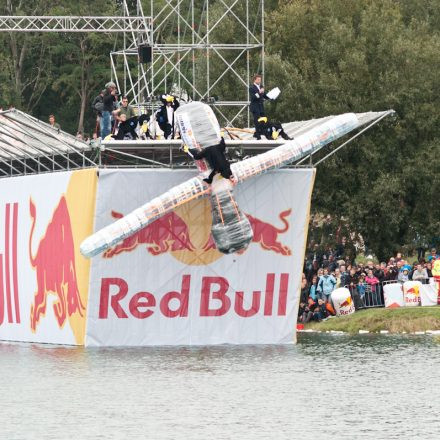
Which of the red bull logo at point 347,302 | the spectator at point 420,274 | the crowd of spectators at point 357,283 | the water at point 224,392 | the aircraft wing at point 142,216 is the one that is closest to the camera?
the water at point 224,392

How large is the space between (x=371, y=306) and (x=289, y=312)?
7473 millimetres

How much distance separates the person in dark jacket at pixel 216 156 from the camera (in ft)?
137

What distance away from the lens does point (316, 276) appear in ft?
178

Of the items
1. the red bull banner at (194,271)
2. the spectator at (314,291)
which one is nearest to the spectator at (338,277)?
the spectator at (314,291)

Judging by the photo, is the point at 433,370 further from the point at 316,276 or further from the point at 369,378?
the point at 316,276

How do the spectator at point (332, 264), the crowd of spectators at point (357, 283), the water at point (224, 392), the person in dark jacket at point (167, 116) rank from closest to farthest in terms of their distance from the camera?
the water at point (224, 392)
the person in dark jacket at point (167, 116)
the crowd of spectators at point (357, 283)
the spectator at point (332, 264)

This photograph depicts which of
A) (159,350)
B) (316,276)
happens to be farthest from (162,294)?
(316,276)

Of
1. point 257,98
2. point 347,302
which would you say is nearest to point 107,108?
point 257,98

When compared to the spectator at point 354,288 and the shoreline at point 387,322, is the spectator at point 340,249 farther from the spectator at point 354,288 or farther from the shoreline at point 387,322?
the shoreline at point 387,322

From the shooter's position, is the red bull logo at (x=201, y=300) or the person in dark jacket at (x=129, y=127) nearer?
the person in dark jacket at (x=129, y=127)

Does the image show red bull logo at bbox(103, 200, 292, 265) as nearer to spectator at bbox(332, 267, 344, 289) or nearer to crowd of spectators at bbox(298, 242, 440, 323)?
crowd of spectators at bbox(298, 242, 440, 323)

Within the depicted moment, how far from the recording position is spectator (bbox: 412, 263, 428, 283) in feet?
169

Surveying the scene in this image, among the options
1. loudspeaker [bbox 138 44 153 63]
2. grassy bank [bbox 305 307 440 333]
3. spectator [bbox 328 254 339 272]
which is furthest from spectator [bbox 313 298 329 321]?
loudspeaker [bbox 138 44 153 63]

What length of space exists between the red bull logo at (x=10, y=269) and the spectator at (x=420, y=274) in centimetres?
1124
